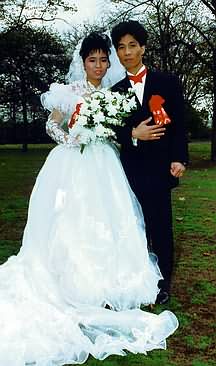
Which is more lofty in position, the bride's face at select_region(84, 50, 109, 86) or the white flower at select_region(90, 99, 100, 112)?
the bride's face at select_region(84, 50, 109, 86)

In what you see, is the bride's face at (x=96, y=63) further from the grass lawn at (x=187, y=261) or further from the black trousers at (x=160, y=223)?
the grass lawn at (x=187, y=261)

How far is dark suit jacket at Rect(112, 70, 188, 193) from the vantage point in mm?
4535

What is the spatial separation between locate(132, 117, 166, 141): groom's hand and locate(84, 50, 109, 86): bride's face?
1.70ft

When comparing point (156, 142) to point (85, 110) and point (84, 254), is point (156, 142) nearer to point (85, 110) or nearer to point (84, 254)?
point (85, 110)

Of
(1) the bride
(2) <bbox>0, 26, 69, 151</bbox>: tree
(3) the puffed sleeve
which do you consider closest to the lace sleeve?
(1) the bride

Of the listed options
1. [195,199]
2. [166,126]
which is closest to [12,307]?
[166,126]

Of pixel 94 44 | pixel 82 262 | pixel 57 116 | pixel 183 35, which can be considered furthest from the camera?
pixel 183 35

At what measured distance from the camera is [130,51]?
4469mm

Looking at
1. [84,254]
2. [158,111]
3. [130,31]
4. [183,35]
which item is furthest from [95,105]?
[183,35]

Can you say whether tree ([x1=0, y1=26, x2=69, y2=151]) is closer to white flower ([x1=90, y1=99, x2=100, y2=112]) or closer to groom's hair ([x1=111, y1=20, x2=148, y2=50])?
groom's hair ([x1=111, y1=20, x2=148, y2=50])

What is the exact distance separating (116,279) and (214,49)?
17.1 m

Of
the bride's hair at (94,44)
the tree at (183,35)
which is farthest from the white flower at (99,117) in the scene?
the tree at (183,35)

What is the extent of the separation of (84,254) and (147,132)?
977mm

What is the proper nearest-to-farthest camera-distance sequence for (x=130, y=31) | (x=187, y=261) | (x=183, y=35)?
(x=130, y=31), (x=187, y=261), (x=183, y=35)
